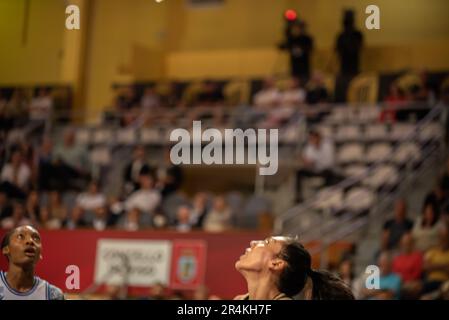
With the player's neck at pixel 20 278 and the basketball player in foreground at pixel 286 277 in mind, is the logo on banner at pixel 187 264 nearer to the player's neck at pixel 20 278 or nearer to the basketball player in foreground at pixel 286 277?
the player's neck at pixel 20 278

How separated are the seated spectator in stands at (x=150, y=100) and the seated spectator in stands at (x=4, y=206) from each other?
448cm

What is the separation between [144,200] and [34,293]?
6.24 meters

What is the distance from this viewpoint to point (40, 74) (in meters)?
7.64

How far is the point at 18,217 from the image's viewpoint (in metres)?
9.15

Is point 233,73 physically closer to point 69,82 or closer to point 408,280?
point 69,82

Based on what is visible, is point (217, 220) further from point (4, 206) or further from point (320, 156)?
point (4, 206)

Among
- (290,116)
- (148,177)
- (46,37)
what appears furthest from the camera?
(290,116)

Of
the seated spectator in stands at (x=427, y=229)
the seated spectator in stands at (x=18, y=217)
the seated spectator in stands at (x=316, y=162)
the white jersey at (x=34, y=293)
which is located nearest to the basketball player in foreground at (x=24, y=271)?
the white jersey at (x=34, y=293)

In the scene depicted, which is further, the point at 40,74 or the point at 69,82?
the point at 69,82

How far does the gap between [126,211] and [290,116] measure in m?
2.59

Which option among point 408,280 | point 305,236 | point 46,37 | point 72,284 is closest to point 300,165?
point 305,236

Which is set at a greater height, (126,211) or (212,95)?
(212,95)

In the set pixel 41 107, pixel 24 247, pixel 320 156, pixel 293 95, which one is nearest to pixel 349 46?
pixel 293 95

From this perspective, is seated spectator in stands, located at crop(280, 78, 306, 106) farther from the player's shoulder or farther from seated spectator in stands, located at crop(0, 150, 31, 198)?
the player's shoulder
